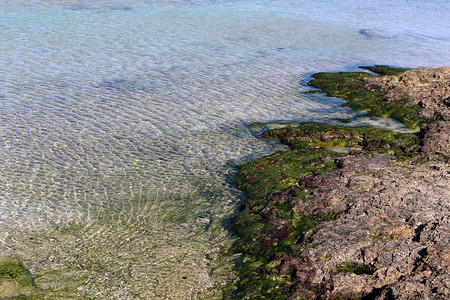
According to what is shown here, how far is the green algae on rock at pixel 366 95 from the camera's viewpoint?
1258 cm

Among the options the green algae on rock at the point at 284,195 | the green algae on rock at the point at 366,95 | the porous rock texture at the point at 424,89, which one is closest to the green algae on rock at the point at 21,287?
the green algae on rock at the point at 284,195

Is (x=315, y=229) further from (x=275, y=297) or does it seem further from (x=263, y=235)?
(x=275, y=297)

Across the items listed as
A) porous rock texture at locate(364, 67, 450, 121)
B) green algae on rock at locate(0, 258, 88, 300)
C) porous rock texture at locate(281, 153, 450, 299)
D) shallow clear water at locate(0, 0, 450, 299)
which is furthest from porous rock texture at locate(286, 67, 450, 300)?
green algae on rock at locate(0, 258, 88, 300)

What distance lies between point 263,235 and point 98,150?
16.3ft

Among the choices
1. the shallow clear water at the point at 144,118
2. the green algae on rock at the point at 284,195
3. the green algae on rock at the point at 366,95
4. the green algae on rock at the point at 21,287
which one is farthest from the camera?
the green algae on rock at the point at 366,95

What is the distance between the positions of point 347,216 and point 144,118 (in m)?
6.96

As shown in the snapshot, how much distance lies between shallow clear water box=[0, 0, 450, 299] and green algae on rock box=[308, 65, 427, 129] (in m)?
0.49

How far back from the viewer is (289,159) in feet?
32.2

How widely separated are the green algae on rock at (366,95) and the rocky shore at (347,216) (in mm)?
813

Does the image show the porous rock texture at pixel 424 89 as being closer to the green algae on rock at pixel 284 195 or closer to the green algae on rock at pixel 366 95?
the green algae on rock at pixel 366 95

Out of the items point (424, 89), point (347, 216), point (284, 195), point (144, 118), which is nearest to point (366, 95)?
point (424, 89)

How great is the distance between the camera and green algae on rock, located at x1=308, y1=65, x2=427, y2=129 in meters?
12.6

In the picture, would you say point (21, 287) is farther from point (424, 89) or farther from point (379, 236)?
point (424, 89)

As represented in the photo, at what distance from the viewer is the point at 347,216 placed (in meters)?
7.32
